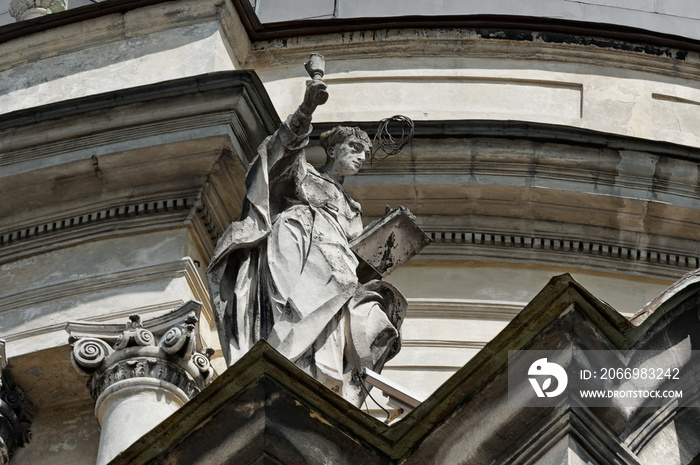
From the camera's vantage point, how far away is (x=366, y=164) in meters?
16.4

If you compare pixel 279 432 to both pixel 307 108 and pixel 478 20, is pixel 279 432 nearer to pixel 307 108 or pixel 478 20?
pixel 307 108

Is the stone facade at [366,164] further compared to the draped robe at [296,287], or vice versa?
the stone facade at [366,164]

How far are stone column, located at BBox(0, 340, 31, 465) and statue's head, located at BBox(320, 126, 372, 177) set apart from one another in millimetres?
2903

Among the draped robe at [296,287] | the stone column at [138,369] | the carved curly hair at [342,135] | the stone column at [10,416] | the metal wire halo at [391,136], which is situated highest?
the metal wire halo at [391,136]

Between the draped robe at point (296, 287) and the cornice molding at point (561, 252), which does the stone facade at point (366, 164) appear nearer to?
the cornice molding at point (561, 252)

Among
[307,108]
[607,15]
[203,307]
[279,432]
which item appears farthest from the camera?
[607,15]

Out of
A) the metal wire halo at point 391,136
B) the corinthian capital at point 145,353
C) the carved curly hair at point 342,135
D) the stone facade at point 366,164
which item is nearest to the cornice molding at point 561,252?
the stone facade at point 366,164

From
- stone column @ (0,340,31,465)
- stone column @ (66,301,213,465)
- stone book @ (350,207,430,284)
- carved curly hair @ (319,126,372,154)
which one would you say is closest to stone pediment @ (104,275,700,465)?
stone book @ (350,207,430,284)

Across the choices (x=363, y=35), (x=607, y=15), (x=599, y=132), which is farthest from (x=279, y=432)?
(x=607, y=15)

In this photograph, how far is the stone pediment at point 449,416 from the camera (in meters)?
7.59

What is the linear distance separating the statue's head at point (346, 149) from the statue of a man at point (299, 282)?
38cm

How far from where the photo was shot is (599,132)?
54.5 ft

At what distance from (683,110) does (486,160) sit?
235cm

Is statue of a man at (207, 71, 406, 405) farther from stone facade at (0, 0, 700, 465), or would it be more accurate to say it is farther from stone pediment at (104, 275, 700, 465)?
stone pediment at (104, 275, 700, 465)
